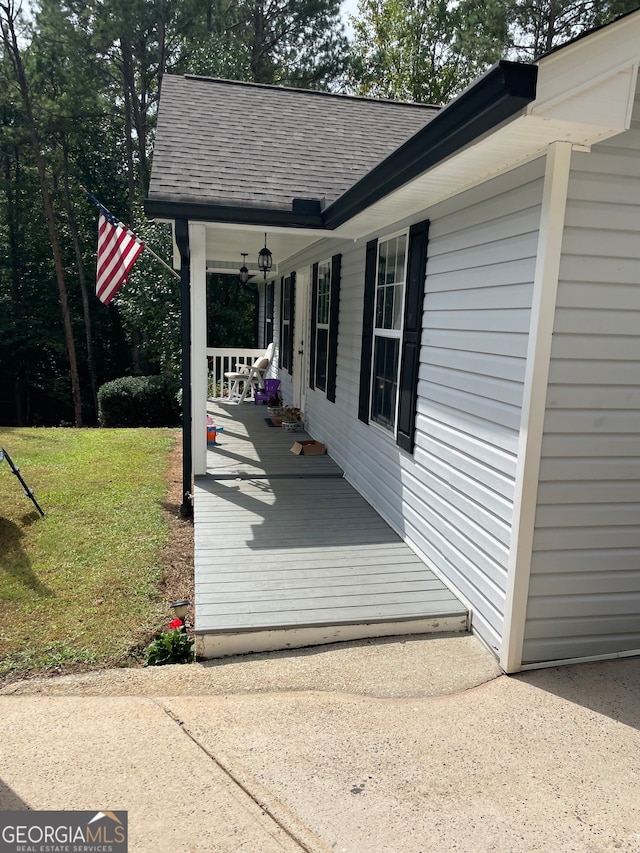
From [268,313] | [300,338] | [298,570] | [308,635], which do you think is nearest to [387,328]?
[298,570]

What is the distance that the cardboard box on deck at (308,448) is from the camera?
22.9 ft

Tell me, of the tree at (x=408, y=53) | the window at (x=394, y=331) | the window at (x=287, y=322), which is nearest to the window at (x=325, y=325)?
the window at (x=394, y=331)

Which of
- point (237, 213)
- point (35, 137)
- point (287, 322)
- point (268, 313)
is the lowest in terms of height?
point (287, 322)

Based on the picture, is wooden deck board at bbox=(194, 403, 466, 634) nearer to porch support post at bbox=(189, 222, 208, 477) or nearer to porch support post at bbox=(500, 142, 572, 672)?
porch support post at bbox=(500, 142, 572, 672)

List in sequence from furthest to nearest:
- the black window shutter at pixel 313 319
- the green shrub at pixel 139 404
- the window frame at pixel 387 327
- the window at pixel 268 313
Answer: the window at pixel 268 313 < the green shrub at pixel 139 404 < the black window shutter at pixel 313 319 < the window frame at pixel 387 327

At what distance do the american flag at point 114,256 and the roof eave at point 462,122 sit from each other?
336 centimetres

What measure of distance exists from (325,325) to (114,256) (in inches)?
98.3

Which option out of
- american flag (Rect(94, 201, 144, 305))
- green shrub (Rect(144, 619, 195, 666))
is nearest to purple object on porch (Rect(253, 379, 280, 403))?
american flag (Rect(94, 201, 144, 305))

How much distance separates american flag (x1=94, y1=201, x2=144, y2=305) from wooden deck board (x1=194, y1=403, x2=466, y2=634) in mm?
2193

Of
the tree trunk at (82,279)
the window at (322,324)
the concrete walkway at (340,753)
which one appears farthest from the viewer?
the tree trunk at (82,279)

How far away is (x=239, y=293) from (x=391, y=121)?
37.1ft

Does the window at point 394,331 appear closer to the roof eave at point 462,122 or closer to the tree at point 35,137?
the roof eave at point 462,122

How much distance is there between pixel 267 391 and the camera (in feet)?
33.8

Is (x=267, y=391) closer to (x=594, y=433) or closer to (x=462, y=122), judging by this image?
(x=594, y=433)
